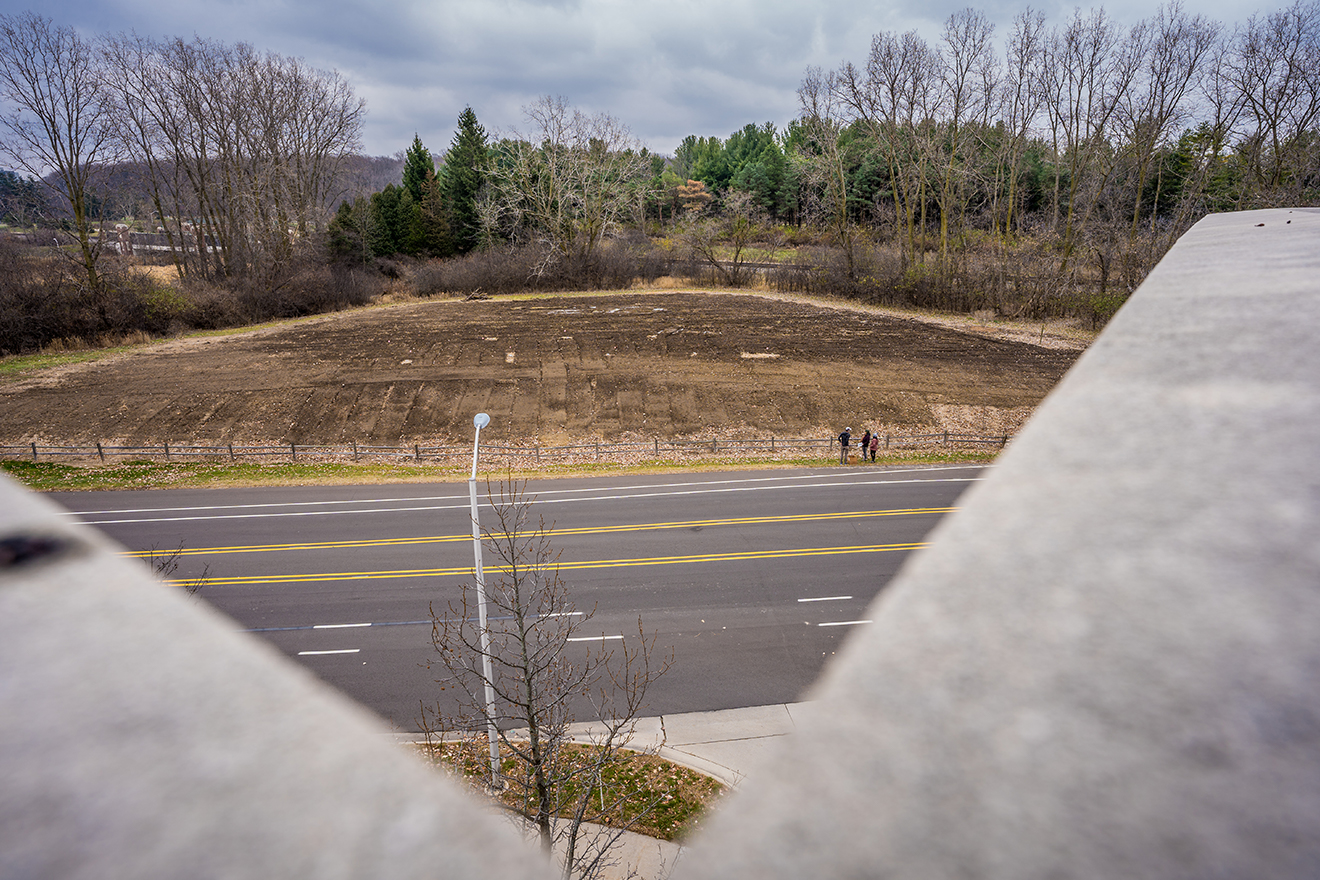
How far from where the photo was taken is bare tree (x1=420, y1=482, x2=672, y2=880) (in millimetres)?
8383

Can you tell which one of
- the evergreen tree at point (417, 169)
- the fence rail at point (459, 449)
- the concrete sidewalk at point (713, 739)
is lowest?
the concrete sidewalk at point (713, 739)

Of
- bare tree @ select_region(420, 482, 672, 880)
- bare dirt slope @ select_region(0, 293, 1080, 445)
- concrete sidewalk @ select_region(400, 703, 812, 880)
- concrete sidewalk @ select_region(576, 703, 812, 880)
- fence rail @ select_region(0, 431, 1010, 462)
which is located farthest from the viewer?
bare dirt slope @ select_region(0, 293, 1080, 445)

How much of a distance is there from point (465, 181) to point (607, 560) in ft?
197

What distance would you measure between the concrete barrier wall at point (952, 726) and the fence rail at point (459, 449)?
84.5 feet

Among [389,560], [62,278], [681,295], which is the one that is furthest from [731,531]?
[62,278]

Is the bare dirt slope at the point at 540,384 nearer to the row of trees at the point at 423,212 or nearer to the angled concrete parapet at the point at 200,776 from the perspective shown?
the row of trees at the point at 423,212

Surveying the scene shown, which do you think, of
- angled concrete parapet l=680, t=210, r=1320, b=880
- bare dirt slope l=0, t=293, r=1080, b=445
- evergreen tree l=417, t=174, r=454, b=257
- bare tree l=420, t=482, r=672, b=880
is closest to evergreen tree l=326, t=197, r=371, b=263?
evergreen tree l=417, t=174, r=454, b=257

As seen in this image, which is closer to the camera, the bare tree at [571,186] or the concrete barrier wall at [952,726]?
the concrete barrier wall at [952,726]

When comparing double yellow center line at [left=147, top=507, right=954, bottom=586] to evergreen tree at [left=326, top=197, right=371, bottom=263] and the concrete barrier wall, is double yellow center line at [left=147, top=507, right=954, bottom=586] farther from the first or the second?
evergreen tree at [left=326, top=197, right=371, bottom=263]

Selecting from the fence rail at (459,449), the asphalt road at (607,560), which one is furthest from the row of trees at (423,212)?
the asphalt road at (607,560)

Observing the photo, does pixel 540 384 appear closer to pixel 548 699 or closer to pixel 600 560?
pixel 600 560

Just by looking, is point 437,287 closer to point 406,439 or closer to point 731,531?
point 406,439

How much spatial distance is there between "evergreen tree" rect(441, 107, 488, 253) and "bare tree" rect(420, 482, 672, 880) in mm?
57356

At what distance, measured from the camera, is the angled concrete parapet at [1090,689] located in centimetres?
61
